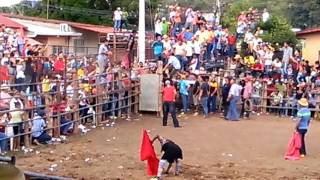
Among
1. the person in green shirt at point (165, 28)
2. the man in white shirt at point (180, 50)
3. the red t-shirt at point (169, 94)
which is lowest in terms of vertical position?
the red t-shirt at point (169, 94)

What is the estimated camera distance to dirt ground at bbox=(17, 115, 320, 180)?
566 inches

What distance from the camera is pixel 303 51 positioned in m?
41.4

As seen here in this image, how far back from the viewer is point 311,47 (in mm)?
40594

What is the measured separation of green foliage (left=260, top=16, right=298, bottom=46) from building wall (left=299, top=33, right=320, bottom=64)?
1.98 meters

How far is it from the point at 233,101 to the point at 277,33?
70.0 ft

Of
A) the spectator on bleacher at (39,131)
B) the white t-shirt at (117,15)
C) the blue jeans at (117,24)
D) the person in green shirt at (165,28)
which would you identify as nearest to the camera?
the spectator on bleacher at (39,131)

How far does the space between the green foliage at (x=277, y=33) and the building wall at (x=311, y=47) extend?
6.48ft

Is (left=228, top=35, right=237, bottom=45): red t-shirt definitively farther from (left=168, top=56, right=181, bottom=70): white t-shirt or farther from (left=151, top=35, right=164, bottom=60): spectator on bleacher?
(left=151, top=35, right=164, bottom=60): spectator on bleacher

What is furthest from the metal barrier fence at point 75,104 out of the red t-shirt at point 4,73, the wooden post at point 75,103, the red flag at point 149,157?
the red flag at point 149,157

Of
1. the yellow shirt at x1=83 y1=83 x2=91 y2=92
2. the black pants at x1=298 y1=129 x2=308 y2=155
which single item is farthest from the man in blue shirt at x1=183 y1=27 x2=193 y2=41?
the black pants at x1=298 y1=129 x2=308 y2=155

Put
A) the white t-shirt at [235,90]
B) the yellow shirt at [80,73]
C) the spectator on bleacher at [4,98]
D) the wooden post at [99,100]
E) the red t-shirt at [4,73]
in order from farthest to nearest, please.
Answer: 1. the white t-shirt at [235,90]
2. the wooden post at [99,100]
3. the yellow shirt at [80,73]
4. the red t-shirt at [4,73]
5. the spectator on bleacher at [4,98]

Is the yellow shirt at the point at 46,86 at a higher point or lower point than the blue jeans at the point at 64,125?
higher

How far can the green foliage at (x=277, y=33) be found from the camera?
43.6 metres

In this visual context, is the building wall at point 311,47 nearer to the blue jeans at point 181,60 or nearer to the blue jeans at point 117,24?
the blue jeans at point 117,24
